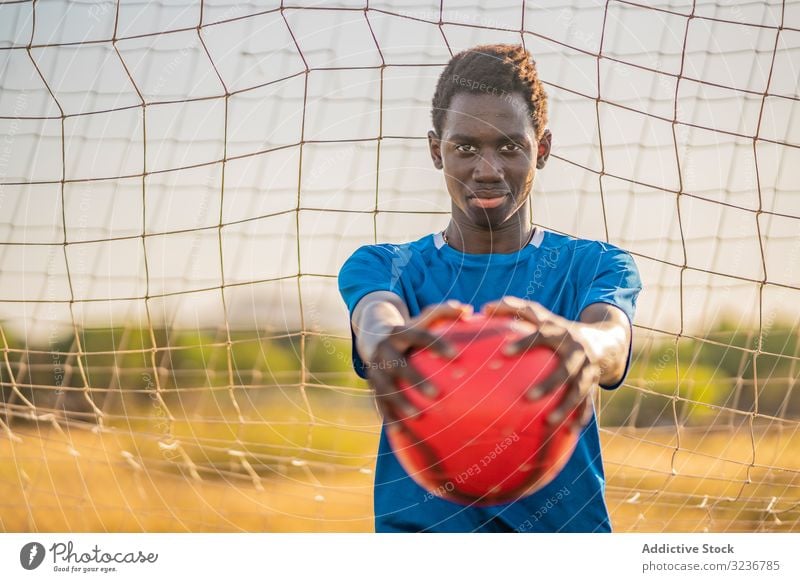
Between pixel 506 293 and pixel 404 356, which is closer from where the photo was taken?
pixel 404 356

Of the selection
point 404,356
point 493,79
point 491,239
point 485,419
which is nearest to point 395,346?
point 404,356

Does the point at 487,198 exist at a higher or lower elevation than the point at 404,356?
higher

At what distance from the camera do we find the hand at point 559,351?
86cm

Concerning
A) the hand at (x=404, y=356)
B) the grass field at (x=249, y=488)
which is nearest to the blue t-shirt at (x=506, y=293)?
the hand at (x=404, y=356)

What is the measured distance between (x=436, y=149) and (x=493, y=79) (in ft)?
0.37

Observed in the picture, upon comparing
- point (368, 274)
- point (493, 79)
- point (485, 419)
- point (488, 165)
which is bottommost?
point (485, 419)

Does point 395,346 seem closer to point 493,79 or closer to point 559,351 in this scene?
point 559,351

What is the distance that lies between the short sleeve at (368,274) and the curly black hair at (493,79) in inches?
6.8

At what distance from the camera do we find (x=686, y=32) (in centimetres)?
166

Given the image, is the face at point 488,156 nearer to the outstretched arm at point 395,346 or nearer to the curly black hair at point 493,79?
the curly black hair at point 493,79

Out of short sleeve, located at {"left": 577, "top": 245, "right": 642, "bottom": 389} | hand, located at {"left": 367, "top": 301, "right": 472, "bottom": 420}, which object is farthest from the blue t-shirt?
hand, located at {"left": 367, "top": 301, "right": 472, "bottom": 420}

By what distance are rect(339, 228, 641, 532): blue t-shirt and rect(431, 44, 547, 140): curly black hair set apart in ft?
0.53

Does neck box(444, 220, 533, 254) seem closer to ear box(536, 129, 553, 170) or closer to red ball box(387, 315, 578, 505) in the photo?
ear box(536, 129, 553, 170)

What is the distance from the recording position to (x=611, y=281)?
1.01 m
